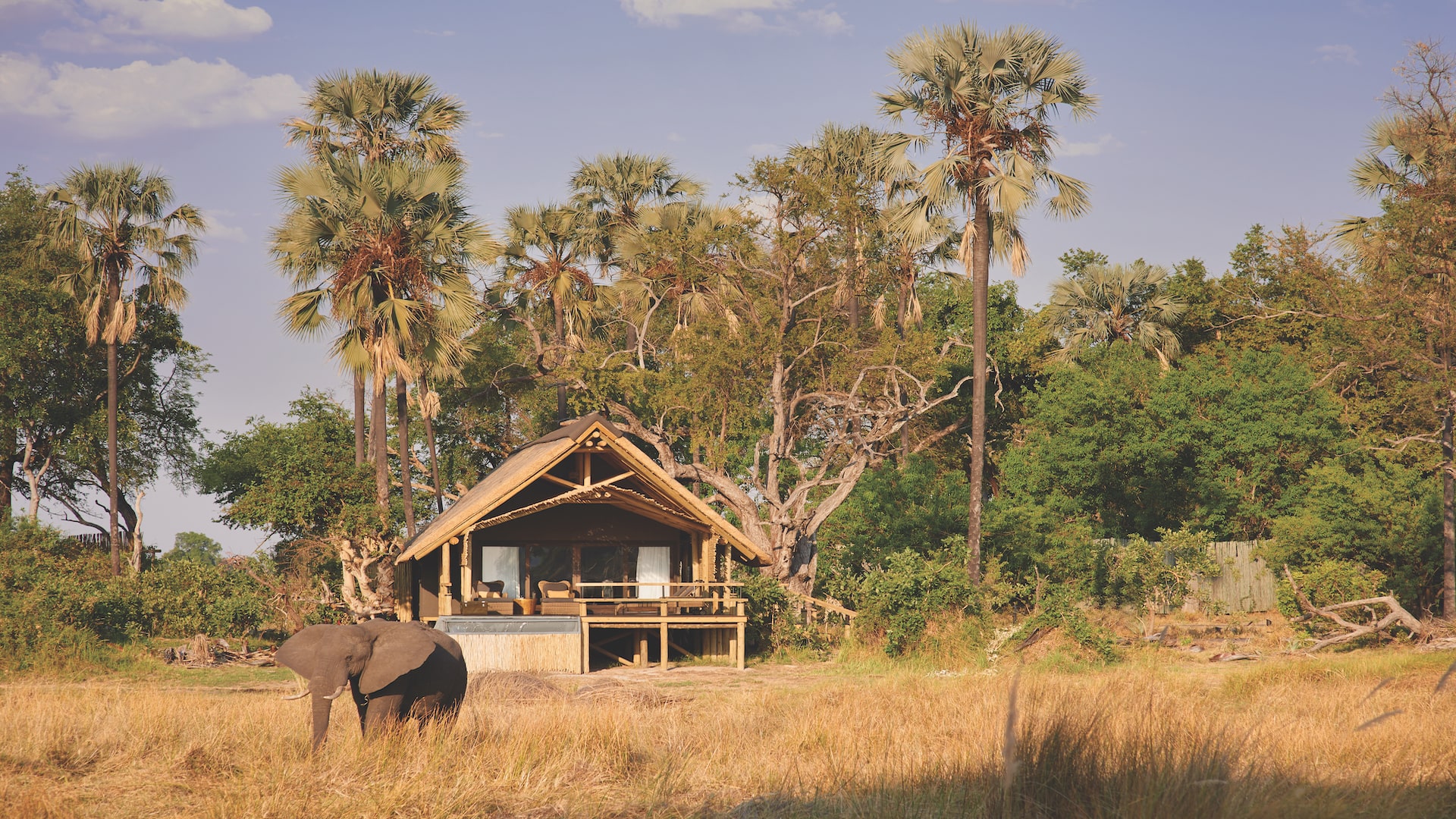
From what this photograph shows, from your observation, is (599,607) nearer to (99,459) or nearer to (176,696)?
→ (176,696)

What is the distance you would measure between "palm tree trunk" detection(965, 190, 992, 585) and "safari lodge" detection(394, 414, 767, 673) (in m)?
4.22

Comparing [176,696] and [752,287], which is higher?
[752,287]

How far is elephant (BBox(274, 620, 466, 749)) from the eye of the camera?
33.3 feet

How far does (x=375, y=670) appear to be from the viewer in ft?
34.1

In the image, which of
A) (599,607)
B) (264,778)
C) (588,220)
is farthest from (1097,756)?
(588,220)

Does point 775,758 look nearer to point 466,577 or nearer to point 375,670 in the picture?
point 375,670

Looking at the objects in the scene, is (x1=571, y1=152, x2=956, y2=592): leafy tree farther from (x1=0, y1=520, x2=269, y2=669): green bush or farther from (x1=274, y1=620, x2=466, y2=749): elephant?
(x1=274, y1=620, x2=466, y2=749): elephant

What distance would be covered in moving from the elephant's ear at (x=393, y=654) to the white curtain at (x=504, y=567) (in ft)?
42.6

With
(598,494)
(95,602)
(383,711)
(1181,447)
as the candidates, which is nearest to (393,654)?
(383,711)

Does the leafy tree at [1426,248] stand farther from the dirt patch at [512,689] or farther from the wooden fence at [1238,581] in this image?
the dirt patch at [512,689]

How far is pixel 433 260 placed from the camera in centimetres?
2477

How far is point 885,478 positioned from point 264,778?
2369cm

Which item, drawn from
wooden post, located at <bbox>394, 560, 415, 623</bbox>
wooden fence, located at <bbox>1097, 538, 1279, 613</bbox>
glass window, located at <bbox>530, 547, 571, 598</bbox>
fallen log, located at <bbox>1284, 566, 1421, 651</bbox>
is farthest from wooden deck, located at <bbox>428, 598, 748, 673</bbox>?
wooden fence, located at <bbox>1097, 538, 1279, 613</bbox>

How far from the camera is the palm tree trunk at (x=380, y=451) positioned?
24.2 metres
